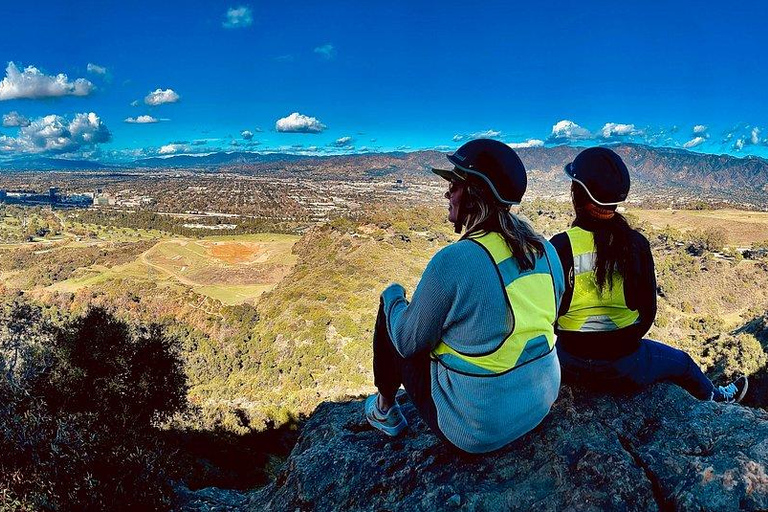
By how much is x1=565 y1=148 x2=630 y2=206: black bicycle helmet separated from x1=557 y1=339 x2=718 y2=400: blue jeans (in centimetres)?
141

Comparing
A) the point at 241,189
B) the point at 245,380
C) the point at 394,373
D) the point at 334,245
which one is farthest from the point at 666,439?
the point at 241,189

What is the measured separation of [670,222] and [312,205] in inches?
3530

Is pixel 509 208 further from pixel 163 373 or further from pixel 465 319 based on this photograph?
pixel 163 373

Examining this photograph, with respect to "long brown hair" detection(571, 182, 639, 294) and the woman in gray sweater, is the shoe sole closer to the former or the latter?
the woman in gray sweater

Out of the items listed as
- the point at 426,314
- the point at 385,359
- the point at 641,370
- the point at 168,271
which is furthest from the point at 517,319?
the point at 168,271

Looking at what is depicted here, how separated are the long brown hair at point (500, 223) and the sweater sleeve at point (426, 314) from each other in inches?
12.6

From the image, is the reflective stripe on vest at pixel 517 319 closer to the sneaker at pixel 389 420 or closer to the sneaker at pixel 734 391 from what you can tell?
the sneaker at pixel 389 420

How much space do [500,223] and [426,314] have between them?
0.69 m

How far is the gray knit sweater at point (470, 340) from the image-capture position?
251 cm

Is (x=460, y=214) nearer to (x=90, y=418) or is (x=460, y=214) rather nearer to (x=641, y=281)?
(x=641, y=281)

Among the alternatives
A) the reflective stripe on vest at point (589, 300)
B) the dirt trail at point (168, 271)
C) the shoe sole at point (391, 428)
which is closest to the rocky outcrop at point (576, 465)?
the shoe sole at point (391, 428)

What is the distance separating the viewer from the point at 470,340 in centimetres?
261

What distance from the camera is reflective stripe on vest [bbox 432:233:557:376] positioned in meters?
2.56

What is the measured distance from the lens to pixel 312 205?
13150 centimetres
